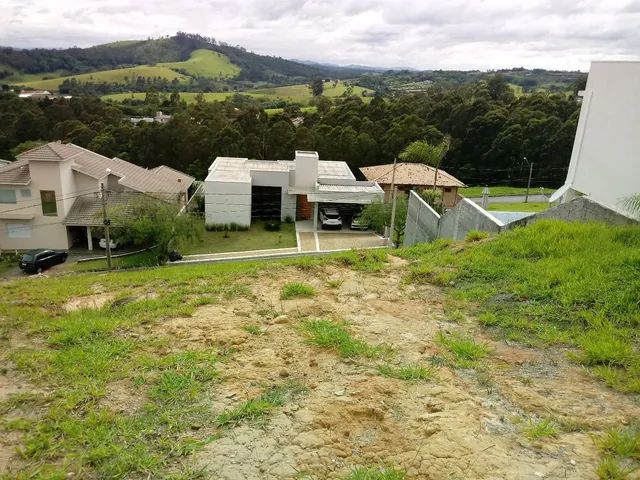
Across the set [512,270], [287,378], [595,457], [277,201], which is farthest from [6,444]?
[277,201]

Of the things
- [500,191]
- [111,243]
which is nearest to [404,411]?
[111,243]

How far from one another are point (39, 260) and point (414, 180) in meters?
23.4

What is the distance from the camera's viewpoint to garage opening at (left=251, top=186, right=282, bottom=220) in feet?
101

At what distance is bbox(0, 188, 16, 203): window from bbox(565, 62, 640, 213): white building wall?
25.1 metres

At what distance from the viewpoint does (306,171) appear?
30.1m

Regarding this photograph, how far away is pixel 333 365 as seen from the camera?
209 inches

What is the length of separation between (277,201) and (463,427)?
27645 millimetres

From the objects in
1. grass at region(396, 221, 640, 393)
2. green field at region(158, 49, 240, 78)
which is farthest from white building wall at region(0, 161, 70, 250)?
green field at region(158, 49, 240, 78)

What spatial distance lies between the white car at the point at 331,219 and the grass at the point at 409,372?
76.7 feet

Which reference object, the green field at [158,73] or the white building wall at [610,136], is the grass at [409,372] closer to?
the white building wall at [610,136]

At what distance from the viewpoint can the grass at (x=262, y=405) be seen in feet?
14.4

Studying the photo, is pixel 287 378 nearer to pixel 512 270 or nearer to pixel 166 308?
pixel 166 308

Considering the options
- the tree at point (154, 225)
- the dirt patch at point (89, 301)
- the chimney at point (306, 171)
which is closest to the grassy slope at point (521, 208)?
the chimney at point (306, 171)

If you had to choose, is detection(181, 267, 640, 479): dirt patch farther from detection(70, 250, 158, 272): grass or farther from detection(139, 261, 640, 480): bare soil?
detection(70, 250, 158, 272): grass
